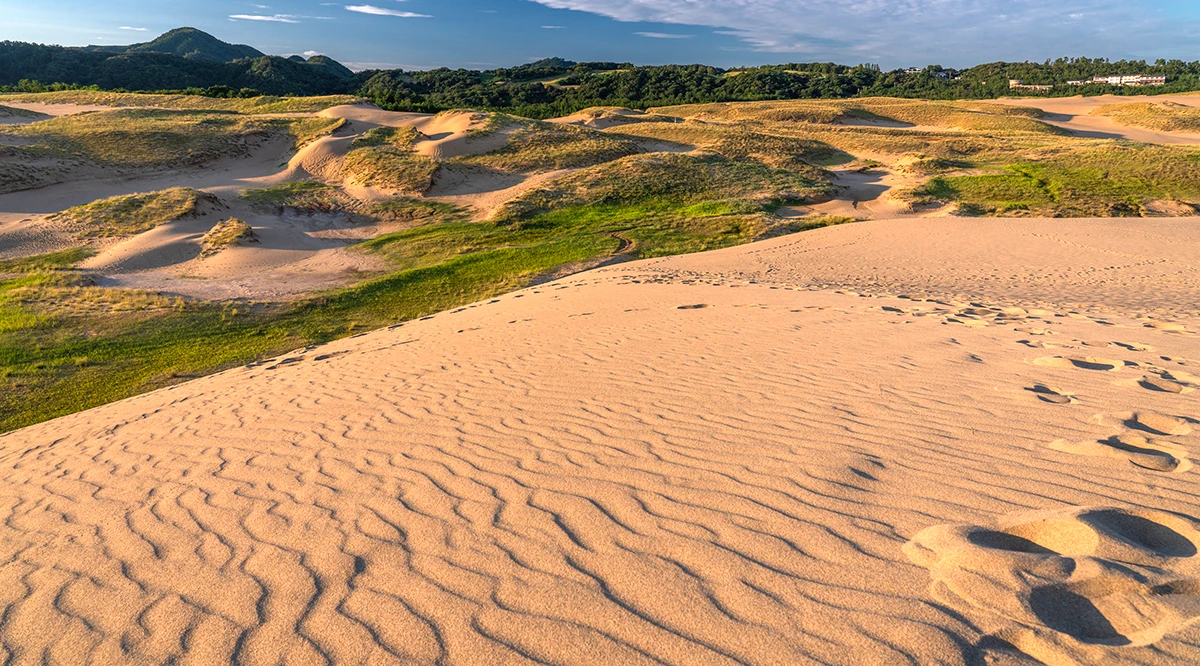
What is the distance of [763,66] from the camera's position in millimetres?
93125

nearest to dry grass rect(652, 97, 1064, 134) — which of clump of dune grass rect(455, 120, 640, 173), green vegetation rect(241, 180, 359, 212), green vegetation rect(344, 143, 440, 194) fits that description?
clump of dune grass rect(455, 120, 640, 173)

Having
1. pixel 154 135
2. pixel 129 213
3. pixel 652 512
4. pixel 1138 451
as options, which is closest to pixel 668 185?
pixel 129 213

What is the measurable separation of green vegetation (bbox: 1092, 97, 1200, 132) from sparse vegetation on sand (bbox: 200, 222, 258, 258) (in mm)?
61798

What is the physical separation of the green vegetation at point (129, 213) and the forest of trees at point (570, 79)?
39.1m

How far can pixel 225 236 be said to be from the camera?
20.9 m

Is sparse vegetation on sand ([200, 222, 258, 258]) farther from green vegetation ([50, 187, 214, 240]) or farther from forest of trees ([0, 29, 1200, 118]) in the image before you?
forest of trees ([0, 29, 1200, 118])

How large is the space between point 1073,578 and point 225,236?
23.6 metres

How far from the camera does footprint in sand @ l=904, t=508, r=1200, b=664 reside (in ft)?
7.04

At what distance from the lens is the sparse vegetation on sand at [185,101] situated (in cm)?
4147

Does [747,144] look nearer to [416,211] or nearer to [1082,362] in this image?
[416,211]

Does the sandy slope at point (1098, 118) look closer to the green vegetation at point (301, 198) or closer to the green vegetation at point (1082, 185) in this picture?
the green vegetation at point (1082, 185)

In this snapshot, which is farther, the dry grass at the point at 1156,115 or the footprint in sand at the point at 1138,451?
the dry grass at the point at 1156,115

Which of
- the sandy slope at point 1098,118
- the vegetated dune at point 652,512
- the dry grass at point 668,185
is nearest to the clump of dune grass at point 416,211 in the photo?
the dry grass at point 668,185

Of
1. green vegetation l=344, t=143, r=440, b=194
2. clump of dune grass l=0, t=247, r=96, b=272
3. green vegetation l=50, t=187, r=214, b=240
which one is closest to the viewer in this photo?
clump of dune grass l=0, t=247, r=96, b=272
